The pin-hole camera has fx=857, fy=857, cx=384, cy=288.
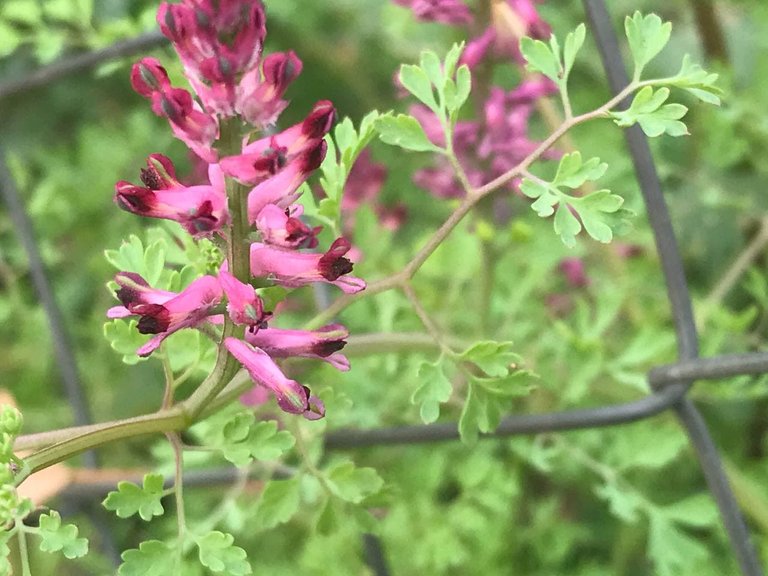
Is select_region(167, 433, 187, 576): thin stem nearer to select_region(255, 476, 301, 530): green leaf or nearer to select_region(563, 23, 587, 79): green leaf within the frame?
select_region(255, 476, 301, 530): green leaf

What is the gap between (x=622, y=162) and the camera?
1.01 meters

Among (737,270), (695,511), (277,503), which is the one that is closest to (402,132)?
(277,503)

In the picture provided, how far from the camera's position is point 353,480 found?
0.57 m

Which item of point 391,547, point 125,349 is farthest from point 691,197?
point 125,349

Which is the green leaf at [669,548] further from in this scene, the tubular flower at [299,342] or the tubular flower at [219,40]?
the tubular flower at [219,40]

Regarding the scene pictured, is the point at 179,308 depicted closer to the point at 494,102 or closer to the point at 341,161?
the point at 341,161

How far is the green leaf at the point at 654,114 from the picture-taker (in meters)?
0.49

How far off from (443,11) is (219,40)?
383 millimetres

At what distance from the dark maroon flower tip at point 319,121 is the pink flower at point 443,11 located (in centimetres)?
33

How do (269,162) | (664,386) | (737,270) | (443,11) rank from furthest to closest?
(737,270) → (443,11) → (664,386) → (269,162)

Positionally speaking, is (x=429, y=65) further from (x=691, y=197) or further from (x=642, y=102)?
(x=691, y=197)

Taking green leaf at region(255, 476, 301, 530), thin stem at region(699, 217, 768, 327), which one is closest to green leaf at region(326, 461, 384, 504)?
green leaf at region(255, 476, 301, 530)

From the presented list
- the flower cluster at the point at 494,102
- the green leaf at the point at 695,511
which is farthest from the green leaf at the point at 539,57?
the green leaf at the point at 695,511

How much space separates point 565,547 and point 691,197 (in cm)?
48
